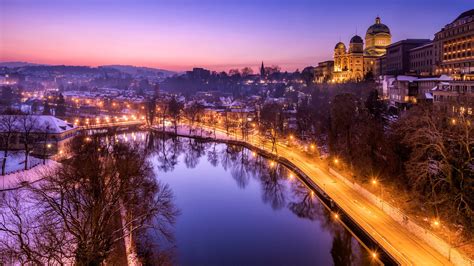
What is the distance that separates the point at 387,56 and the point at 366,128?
30.0 meters

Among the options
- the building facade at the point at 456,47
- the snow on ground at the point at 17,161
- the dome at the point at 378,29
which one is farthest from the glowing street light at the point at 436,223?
the dome at the point at 378,29

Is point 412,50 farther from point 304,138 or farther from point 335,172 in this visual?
point 335,172

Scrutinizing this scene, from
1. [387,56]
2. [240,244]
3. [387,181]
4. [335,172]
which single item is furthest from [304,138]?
[387,56]

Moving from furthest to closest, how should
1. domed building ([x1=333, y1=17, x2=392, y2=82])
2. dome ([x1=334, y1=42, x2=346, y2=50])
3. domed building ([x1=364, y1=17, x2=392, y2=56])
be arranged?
dome ([x1=334, y1=42, x2=346, y2=50]), domed building ([x1=364, y1=17, x2=392, y2=56]), domed building ([x1=333, y1=17, x2=392, y2=82])

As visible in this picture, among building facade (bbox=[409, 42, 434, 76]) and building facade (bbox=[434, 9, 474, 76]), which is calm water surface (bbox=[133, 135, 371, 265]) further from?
building facade (bbox=[409, 42, 434, 76])

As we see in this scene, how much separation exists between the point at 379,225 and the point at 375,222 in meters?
0.26

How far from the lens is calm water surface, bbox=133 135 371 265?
12.3 m

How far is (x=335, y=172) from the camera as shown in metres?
19.6

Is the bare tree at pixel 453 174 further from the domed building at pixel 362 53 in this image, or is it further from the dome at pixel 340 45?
the dome at pixel 340 45

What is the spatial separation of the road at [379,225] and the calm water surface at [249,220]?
66cm

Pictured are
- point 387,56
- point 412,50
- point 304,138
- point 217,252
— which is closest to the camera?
point 217,252

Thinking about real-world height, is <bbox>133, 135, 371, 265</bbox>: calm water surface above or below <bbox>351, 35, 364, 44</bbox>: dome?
below

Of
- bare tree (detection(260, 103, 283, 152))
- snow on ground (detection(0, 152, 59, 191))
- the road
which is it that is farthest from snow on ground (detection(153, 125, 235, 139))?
snow on ground (detection(0, 152, 59, 191))

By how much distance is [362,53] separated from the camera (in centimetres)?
5472
